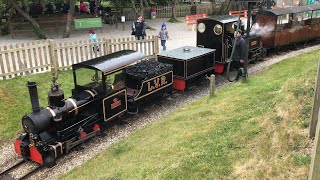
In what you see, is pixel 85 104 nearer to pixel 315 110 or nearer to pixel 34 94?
pixel 34 94

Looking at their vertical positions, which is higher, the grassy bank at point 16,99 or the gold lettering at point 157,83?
the gold lettering at point 157,83

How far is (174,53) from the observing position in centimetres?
1291

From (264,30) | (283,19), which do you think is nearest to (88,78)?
(264,30)

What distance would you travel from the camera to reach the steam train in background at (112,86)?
7.92 meters

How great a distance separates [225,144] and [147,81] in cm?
475

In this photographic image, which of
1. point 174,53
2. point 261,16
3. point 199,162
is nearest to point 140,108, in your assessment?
point 174,53

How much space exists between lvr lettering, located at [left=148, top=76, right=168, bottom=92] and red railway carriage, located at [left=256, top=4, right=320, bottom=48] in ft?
26.2

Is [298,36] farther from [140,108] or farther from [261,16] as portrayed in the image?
[140,108]

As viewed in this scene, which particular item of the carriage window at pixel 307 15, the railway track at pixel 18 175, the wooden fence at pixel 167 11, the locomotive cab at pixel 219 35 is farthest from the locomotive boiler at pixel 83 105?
the wooden fence at pixel 167 11

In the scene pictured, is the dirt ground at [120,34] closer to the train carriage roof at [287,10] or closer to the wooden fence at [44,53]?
the train carriage roof at [287,10]

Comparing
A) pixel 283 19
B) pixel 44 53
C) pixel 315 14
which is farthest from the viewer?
pixel 315 14

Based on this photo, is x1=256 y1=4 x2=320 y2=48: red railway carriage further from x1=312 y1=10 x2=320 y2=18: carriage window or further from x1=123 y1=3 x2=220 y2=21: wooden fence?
x1=123 y1=3 x2=220 y2=21: wooden fence

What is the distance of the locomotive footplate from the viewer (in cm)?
1047

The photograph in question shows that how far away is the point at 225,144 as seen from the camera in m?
6.36
